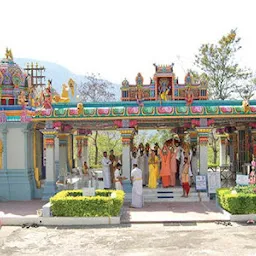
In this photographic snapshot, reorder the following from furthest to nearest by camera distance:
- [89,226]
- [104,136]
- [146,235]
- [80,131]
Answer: [104,136]
[80,131]
[89,226]
[146,235]

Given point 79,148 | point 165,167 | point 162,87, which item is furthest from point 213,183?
point 79,148

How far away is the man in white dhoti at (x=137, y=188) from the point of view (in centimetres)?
1433

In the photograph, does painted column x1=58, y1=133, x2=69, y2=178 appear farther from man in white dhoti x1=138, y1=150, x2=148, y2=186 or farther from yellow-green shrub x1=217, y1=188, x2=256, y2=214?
yellow-green shrub x1=217, y1=188, x2=256, y2=214

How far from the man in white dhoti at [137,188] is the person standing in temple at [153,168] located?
2018 mm

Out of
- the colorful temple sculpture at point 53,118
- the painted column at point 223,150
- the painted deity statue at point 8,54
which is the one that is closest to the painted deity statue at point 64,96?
the colorful temple sculpture at point 53,118

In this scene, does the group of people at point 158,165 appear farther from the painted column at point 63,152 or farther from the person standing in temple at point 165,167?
the painted column at point 63,152

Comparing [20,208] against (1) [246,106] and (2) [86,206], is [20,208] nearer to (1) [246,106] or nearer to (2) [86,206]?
(2) [86,206]

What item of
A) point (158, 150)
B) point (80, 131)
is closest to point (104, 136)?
point (80, 131)

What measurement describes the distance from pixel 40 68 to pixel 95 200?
52.6 ft

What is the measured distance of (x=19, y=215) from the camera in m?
13.0

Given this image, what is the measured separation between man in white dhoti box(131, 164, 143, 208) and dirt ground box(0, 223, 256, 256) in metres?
2.56

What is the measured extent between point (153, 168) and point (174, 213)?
10.9ft

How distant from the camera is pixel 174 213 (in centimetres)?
1329

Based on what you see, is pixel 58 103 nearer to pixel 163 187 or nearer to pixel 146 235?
pixel 163 187
